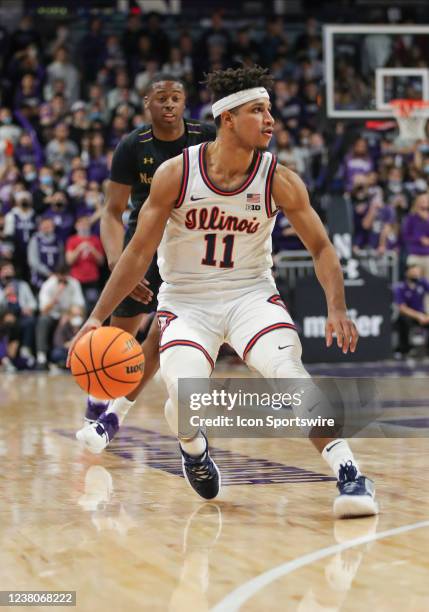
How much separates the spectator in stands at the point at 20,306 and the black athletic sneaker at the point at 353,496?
10.3m

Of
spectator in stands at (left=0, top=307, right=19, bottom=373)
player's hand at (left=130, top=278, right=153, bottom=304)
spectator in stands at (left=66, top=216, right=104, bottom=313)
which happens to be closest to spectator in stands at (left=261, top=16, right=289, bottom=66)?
spectator in stands at (left=66, top=216, right=104, bottom=313)

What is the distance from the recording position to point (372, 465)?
6246mm

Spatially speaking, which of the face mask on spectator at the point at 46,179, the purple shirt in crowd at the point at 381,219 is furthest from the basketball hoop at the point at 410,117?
the face mask on spectator at the point at 46,179

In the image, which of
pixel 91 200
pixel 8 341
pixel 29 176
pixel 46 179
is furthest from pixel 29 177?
pixel 8 341

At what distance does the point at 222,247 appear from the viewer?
17.4ft

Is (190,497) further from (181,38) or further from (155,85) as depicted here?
(181,38)

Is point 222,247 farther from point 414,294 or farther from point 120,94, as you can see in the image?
point 120,94

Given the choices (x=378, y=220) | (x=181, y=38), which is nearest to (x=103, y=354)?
(x=378, y=220)

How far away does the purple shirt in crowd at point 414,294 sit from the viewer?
615 inches

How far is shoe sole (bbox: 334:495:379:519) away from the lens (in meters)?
4.59

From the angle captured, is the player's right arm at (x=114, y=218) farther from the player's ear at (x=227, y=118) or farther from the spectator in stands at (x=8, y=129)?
the spectator in stands at (x=8, y=129)

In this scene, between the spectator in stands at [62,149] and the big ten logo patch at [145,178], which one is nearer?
the big ten logo patch at [145,178]

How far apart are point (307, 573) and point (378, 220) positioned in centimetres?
1319

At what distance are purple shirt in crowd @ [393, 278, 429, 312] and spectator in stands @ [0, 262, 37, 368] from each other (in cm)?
513
